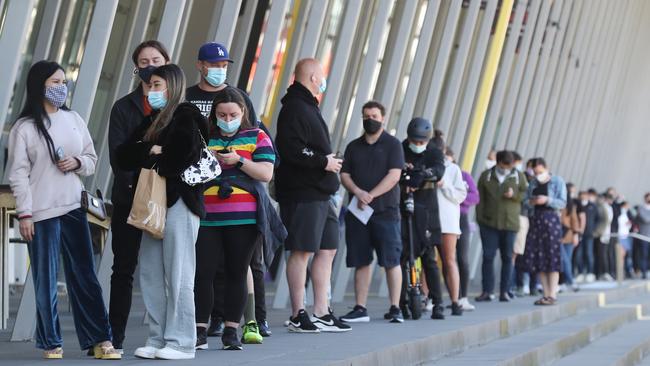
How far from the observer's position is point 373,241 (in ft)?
41.6

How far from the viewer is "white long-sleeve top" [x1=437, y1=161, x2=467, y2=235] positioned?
47.6 feet

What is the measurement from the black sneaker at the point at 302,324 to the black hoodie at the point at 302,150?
83cm

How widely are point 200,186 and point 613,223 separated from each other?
25203 millimetres

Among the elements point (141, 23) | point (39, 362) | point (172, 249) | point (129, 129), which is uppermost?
point (141, 23)

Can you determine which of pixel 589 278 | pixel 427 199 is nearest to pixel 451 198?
pixel 427 199

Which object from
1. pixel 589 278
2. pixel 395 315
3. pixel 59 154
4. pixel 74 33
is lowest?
pixel 395 315

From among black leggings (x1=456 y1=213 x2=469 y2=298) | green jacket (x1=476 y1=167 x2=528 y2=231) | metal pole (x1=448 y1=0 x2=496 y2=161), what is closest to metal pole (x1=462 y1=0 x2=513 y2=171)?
metal pole (x1=448 y1=0 x2=496 y2=161)

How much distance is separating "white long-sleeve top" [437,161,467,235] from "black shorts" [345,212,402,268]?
1.84 metres

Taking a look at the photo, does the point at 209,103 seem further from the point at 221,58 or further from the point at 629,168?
the point at 629,168

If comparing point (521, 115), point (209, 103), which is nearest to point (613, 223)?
point (521, 115)

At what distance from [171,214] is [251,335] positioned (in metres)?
1.68

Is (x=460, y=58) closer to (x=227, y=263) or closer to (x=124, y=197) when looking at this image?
(x=227, y=263)

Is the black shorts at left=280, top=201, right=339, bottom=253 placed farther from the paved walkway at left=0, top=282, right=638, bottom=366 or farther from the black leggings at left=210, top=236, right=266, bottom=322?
the paved walkway at left=0, top=282, right=638, bottom=366

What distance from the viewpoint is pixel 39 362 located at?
814 cm
